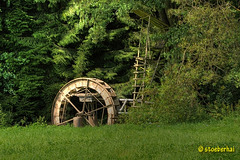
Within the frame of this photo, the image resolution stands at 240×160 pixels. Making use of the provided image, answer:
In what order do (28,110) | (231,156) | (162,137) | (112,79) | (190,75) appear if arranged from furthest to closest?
(112,79) < (28,110) < (190,75) < (162,137) < (231,156)

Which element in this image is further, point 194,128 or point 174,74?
point 174,74

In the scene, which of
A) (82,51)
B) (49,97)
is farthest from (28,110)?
(82,51)

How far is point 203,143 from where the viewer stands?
7254 mm

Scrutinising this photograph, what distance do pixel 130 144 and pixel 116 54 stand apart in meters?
9.65

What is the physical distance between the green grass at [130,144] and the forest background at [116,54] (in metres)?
2.05

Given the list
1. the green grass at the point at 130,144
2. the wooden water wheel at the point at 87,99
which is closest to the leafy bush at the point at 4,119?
the wooden water wheel at the point at 87,99

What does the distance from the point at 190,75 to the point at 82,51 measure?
6.57 metres

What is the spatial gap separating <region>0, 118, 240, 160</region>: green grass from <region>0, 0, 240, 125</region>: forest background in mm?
2054

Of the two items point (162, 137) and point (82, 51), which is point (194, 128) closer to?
point (162, 137)

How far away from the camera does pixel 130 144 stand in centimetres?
740

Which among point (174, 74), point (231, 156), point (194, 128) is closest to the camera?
point (231, 156)

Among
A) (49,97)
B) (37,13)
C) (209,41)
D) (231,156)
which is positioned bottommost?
(231,156)

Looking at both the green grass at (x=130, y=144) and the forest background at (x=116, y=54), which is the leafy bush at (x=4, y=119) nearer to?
the forest background at (x=116, y=54)

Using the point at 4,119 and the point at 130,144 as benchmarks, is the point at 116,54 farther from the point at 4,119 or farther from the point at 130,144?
the point at 130,144
